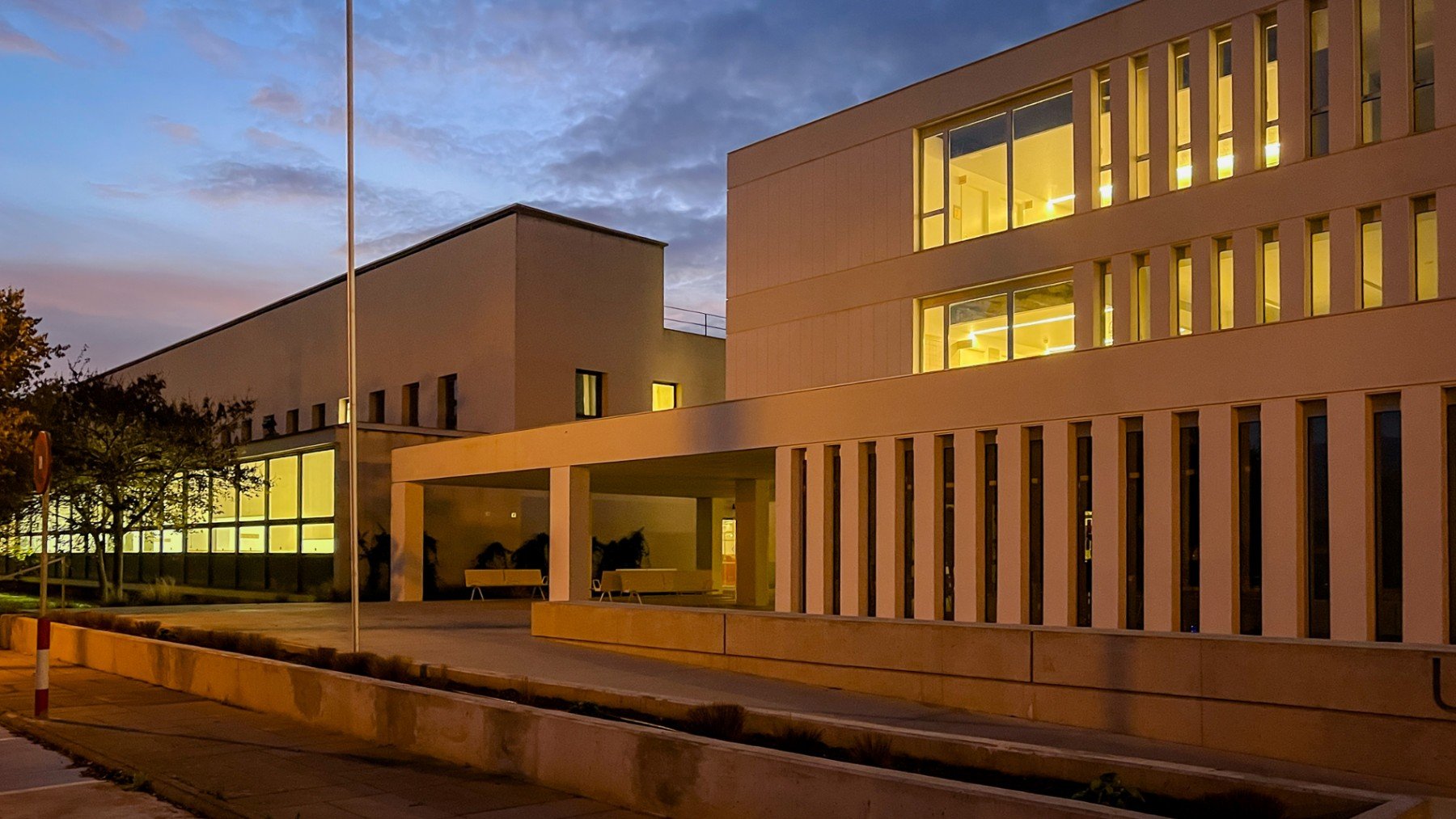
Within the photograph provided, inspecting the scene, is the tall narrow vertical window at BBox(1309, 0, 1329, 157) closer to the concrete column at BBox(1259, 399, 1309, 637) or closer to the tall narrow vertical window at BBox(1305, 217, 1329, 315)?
the tall narrow vertical window at BBox(1305, 217, 1329, 315)

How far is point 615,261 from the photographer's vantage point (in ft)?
139

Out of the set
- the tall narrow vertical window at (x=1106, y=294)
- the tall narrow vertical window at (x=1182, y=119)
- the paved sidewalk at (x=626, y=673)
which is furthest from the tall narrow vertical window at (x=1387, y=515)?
the tall narrow vertical window at (x=1106, y=294)

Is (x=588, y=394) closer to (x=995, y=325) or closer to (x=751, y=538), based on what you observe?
(x=751, y=538)

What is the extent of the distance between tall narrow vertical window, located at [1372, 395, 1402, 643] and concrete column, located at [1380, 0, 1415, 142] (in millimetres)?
3500

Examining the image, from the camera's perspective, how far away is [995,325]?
24.3m

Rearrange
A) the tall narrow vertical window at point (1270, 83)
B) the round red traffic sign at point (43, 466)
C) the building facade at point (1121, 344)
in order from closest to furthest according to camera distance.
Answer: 1. the round red traffic sign at point (43, 466)
2. the building facade at point (1121, 344)
3. the tall narrow vertical window at point (1270, 83)

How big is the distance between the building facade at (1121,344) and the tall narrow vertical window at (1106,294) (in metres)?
0.06

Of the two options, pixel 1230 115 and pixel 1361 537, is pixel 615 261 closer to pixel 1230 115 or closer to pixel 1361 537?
pixel 1230 115

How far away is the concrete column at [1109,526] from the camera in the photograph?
1766cm

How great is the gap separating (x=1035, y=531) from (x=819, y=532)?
156 inches

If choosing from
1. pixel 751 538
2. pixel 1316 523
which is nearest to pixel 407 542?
pixel 751 538

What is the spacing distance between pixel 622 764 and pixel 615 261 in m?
35.1

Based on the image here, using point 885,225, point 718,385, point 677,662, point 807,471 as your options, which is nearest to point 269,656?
point 677,662

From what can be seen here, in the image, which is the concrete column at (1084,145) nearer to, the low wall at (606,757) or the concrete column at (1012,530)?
the concrete column at (1012,530)
